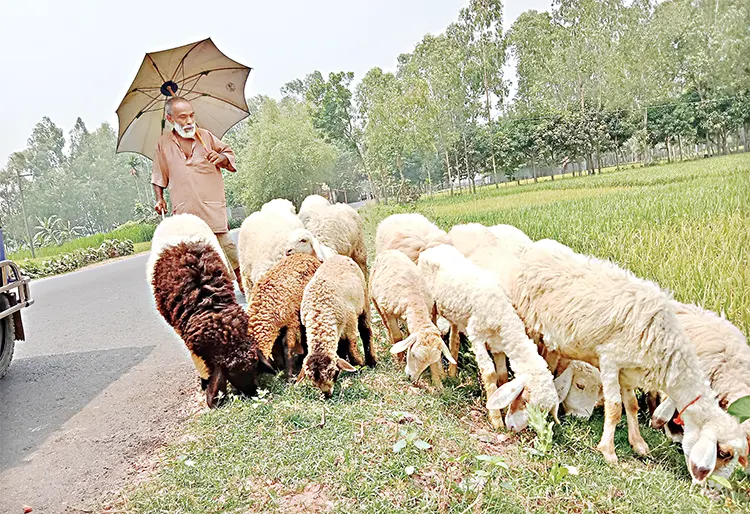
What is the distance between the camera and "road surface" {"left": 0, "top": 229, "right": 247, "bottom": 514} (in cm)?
248

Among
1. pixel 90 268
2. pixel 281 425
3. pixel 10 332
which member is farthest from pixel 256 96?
pixel 281 425

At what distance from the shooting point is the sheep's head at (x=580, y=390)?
10.6ft

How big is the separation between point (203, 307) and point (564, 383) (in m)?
2.35

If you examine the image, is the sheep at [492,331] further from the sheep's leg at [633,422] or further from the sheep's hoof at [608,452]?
the sheep's leg at [633,422]

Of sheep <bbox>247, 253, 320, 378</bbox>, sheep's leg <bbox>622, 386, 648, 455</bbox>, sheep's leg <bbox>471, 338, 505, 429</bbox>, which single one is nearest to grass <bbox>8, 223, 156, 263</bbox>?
sheep <bbox>247, 253, 320, 378</bbox>

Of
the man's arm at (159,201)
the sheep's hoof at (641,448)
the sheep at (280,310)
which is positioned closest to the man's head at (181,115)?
the man's arm at (159,201)

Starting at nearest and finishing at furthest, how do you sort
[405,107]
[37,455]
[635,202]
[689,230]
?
[37,455] → [689,230] → [635,202] → [405,107]

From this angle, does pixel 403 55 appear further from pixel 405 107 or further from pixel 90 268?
pixel 90 268

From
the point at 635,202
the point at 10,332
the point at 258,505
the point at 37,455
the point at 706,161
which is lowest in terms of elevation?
the point at 258,505

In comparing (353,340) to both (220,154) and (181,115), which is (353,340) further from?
(181,115)

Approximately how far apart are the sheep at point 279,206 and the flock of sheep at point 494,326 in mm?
323

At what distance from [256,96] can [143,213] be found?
1.48 meters

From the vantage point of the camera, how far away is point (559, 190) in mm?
3865

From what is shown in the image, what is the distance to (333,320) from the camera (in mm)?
3580
